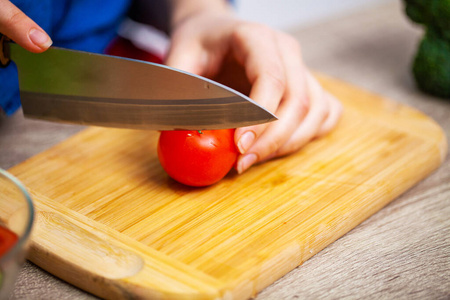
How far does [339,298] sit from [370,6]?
2036 mm

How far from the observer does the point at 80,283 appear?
3.12ft

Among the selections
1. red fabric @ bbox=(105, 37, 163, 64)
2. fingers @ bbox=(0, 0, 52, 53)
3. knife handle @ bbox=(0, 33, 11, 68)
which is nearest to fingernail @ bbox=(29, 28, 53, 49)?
fingers @ bbox=(0, 0, 52, 53)

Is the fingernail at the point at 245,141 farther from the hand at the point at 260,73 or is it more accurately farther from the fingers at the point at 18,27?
the fingers at the point at 18,27

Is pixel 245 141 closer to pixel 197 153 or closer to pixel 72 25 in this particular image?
pixel 197 153

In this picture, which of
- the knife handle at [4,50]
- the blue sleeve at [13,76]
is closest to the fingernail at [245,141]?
the knife handle at [4,50]

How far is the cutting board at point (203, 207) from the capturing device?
926 millimetres

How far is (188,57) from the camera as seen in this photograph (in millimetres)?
1343

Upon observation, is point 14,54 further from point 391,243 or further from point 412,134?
point 412,134

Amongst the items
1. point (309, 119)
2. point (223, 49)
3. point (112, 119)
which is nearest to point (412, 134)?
point (309, 119)

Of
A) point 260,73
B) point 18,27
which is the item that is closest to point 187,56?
point 260,73

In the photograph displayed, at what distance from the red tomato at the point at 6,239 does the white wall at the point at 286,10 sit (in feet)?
7.14

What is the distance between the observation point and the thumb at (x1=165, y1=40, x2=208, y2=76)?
132cm

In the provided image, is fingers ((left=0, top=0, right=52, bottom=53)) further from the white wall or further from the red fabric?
the white wall

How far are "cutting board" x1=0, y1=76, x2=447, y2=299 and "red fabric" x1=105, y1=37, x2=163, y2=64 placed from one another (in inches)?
23.6
